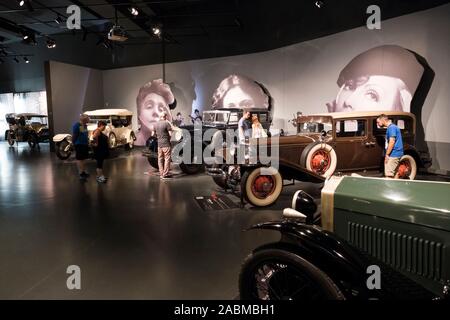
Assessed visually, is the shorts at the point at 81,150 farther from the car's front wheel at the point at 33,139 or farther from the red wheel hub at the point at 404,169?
the car's front wheel at the point at 33,139

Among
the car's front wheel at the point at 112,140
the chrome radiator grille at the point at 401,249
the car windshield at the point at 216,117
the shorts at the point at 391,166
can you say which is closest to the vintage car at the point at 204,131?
the car windshield at the point at 216,117

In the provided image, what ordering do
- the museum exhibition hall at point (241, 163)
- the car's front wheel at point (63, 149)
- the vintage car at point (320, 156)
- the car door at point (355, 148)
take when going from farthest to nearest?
the car's front wheel at point (63, 149) < the car door at point (355, 148) < the vintage car at point (320, 156) < the museum exhibition hall at point (241, 163)

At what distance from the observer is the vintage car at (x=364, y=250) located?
6.21 ft

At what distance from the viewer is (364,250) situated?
2.18 metres

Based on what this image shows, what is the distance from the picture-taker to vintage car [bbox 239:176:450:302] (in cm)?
189

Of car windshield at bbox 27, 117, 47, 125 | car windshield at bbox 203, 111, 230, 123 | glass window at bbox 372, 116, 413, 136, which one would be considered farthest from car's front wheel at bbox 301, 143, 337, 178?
car windshield at bbox 27, 117, 47, 125

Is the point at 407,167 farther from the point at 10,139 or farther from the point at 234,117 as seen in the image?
the point at 10,139

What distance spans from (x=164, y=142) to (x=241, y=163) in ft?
8.76

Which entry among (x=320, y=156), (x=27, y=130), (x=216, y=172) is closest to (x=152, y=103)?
(x=27, y=130)

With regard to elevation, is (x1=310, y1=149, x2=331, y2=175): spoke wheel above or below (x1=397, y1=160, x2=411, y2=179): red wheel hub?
above

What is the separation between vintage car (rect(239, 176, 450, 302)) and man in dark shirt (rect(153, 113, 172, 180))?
5.21 m

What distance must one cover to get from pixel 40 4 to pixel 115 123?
4.45 meters

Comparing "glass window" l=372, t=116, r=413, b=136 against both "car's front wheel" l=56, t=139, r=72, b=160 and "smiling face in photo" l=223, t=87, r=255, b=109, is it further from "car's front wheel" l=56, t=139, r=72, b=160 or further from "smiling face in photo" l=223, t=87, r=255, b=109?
"car's front wheel" l=56, t=139, r=72, b=160

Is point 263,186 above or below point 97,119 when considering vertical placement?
below
